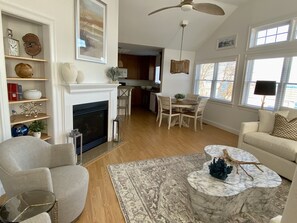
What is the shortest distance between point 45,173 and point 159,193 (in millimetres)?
1317

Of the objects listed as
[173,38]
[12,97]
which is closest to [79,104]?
[12,97]

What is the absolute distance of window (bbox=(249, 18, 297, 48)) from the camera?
3684mm

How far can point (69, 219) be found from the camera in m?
1.64

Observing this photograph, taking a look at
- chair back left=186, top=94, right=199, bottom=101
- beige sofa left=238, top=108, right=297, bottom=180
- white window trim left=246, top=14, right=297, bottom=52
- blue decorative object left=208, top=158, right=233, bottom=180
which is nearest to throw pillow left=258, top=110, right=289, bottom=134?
beige sofa left=238, top=108, right=297, bottom=180

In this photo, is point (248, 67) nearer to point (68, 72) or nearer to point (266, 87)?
point (266, 87)

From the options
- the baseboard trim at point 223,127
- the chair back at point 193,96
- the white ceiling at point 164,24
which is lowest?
the baseboard trim at point 223,127

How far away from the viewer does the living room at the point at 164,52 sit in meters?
2.25

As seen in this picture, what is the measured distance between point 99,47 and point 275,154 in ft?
11.4

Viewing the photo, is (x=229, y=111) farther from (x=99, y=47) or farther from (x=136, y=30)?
(x=99, y=47)

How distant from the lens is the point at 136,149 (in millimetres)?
3547

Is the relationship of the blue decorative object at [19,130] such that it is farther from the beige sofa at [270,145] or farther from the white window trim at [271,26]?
the white window trim at [271,26]

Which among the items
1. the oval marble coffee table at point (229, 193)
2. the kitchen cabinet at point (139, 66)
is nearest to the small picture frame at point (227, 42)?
the kitchen cabinet at point (139, 66)

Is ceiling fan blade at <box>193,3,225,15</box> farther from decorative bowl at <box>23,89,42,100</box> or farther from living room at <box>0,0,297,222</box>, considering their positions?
decorative bowl at <box>23,89,42,100</box>

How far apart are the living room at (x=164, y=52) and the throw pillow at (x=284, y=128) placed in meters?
1.11
